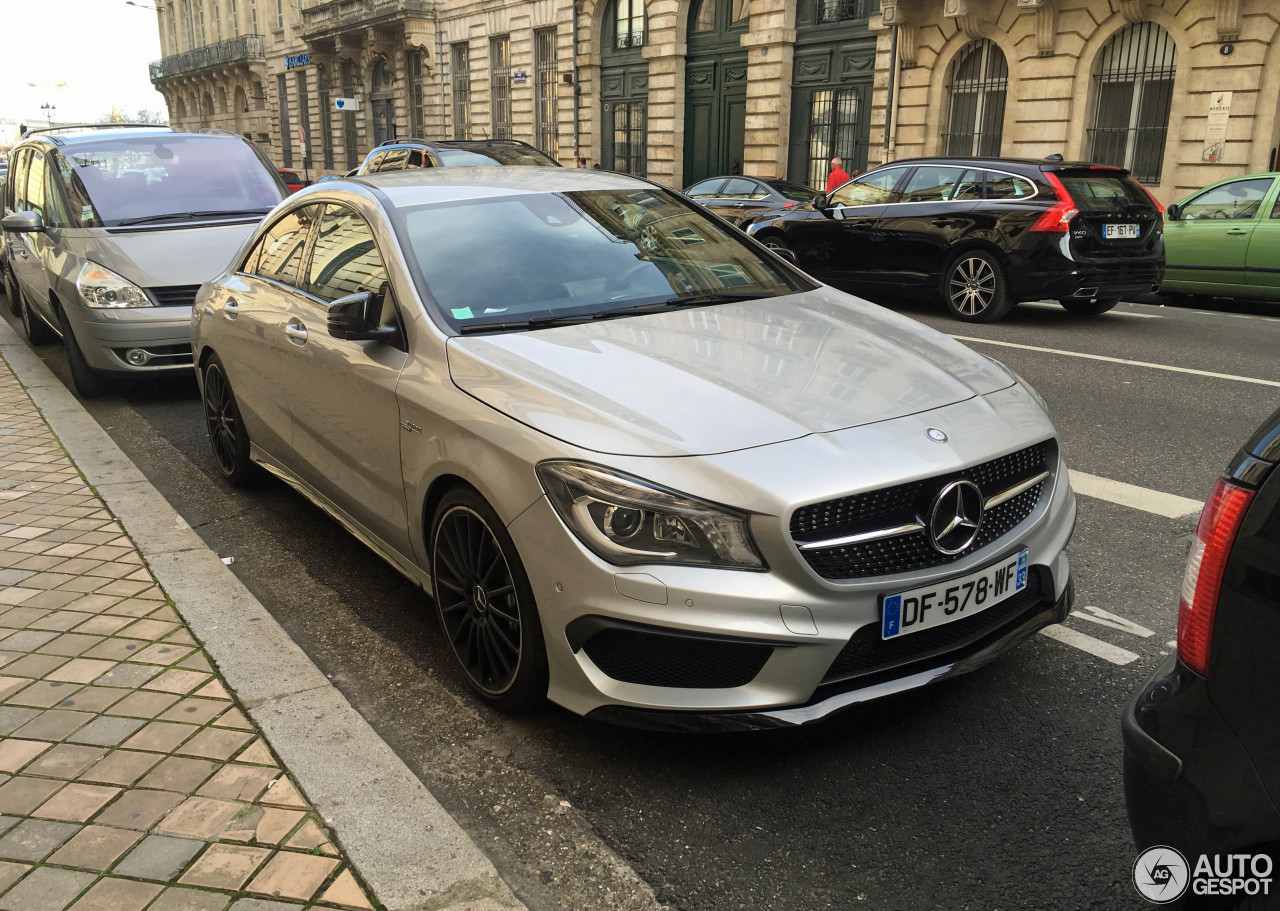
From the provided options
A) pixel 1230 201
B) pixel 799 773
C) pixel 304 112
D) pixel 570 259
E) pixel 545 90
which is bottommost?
pixel 799 773

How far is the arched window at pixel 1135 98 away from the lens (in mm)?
17500

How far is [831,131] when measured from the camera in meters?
23.3

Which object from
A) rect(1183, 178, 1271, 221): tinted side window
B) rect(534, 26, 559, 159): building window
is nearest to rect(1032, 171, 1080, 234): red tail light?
rect(1183, 178, 1271, 221): tinted side window

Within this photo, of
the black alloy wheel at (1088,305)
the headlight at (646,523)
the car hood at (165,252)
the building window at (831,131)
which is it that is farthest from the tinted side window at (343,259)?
the building window at (831,131)

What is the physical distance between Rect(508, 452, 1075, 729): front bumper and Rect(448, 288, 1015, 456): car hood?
0.32 metres

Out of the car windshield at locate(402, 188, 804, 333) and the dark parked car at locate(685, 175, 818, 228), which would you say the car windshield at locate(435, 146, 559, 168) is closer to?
the dark parked car at locate(685, 175, 818, 228)

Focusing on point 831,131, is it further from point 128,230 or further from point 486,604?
point 486,604

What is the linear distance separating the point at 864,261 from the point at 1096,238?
2436mm

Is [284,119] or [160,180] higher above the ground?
[284,119]

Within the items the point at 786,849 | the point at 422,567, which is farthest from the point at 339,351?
the point at 786,849

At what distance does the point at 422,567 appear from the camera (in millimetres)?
3465

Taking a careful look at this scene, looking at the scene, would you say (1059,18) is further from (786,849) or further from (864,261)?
(786,849)

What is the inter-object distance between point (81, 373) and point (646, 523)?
6350mm

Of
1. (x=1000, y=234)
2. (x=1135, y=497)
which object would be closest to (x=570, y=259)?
(x=1135, y=497)
